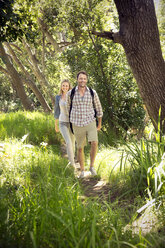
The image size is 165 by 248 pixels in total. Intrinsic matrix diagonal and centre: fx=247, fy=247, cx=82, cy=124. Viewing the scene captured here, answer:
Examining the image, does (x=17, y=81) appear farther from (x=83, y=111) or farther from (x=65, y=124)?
(x=83, y=111)

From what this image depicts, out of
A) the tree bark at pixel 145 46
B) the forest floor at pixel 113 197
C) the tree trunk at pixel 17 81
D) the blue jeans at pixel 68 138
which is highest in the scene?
the tree trunk at pixel 17 81

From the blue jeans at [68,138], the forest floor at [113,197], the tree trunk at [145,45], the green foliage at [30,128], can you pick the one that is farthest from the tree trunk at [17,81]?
the tree trunk at [145,45]

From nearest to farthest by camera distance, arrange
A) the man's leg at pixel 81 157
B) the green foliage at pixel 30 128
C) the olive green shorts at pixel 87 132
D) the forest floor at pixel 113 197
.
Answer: the forest floor at pixel 113 197, the olive green shorts at pixel 87 132, the man's leg at pixel 81 157, the green foliage at pixel 30 128

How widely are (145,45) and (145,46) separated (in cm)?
2

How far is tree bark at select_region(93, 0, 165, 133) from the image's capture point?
168 inches

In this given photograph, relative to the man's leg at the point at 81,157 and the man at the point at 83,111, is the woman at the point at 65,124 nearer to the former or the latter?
the man's leg at the point at 81,157

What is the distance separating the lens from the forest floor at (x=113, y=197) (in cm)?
247

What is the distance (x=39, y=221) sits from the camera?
2.19 m

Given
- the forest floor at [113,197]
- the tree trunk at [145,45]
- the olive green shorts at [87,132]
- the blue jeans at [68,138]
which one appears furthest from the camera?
the blue jeans at [68,138]

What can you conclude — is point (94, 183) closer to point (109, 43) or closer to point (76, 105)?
point (76, 105)

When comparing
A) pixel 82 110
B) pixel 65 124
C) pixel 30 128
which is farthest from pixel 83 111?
pixel 30 128

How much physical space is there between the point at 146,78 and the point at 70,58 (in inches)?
228

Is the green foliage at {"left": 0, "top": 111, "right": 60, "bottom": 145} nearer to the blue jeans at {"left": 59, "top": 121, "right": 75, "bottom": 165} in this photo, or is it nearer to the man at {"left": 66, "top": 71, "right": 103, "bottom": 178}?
the blue jeans at {"left": 59, "top": 121, "right": 75, "bottom": 165}

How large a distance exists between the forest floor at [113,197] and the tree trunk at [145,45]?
1413 millimetres
